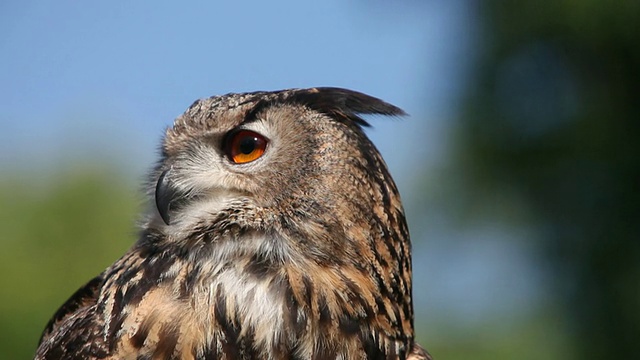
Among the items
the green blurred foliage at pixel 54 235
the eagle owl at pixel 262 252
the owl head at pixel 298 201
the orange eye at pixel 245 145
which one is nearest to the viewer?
the eagle owl at pixel 262 252

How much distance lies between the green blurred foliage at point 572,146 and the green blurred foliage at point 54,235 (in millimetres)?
5512

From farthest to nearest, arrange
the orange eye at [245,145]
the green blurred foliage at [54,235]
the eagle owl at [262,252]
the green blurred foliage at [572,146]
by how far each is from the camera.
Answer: the green blurred foliage at [54,235] → the green blurred foliage at [572,146] → the orange eye at [245,145] → the eagle owl at [262,252]

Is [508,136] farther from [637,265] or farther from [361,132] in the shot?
[361,132]

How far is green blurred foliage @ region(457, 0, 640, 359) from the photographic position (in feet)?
39.5

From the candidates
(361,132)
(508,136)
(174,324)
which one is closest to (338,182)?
(361,132)

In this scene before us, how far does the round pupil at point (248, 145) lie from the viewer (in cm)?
232

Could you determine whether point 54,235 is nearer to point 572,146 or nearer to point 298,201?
point 572,146

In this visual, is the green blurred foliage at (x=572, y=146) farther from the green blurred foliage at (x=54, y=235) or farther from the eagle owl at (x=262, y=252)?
the eagle owl at (x=262, y=252)

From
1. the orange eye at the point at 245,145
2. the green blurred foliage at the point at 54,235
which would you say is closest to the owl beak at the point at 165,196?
the orange eye at the point at 245,145

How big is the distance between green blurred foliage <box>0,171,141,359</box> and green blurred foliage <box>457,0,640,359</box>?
18.1ft

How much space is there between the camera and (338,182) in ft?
7.25

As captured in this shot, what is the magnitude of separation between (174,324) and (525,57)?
11396 mm

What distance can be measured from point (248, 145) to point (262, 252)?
32 centimetres

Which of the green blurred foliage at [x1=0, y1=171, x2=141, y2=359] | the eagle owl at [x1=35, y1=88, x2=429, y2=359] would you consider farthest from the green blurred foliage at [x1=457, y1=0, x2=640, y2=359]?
the eagle owl at [x1=35, y1=88, x2=429, y2=359]
